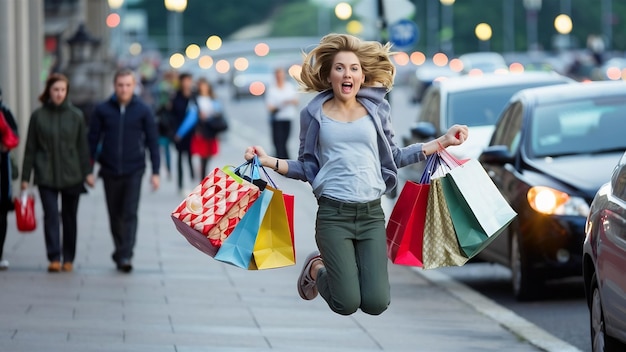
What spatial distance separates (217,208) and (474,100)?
9.61m

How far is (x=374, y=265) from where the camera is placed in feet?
27.1

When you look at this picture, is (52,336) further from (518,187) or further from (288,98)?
(288,98)

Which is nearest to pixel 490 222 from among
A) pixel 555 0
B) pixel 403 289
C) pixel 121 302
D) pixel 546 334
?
pixel 546 334

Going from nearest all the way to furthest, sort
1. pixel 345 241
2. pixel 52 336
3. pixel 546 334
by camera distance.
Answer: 1. pixel 345 241
2. pixel 52 336
3. pixel 546 334

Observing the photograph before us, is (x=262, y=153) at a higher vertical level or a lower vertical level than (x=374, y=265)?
higher

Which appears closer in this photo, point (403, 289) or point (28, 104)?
point (403, 289)

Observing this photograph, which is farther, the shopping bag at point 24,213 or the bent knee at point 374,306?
the shopping bag at point 24,213

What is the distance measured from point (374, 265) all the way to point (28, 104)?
16923mm

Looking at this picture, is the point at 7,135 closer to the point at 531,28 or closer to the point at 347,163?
the point at 347,163

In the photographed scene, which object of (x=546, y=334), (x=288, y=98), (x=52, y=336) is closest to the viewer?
(x=52, y=336)

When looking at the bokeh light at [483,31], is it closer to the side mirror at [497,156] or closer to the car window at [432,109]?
the car window at [432,109]

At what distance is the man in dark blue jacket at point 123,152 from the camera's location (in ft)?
46.4

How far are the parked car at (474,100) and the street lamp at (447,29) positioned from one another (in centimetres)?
11987

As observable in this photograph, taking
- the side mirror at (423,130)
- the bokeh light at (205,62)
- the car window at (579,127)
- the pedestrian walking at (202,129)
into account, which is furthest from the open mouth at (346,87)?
the bokeh light at (205,62)
